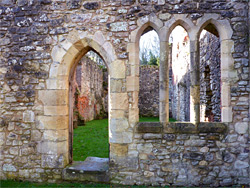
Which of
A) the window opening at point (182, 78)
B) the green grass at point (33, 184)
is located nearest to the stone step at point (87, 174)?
the green grass at point (33, 184)

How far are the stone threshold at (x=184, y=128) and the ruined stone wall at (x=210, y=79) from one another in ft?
6.80

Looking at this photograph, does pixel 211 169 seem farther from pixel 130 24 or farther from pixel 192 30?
pixel 130 24

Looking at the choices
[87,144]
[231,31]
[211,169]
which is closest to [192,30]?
[231,31]

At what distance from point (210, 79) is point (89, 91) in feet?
30.4

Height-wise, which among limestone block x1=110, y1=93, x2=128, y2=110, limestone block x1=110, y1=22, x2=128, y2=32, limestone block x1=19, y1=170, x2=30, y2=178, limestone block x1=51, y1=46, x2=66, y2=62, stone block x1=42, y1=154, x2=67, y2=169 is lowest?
limestone block x1=19, y1=170, x2=30, y2=178

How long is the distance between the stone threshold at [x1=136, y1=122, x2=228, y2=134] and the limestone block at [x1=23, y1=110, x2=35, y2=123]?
2316mm

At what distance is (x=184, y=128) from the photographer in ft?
13.3

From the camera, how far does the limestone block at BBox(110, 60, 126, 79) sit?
418 centimetres

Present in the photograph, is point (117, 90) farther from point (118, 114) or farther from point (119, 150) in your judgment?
point (119, 150)

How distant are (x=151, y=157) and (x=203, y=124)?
123 centimetres

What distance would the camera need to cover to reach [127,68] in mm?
4180

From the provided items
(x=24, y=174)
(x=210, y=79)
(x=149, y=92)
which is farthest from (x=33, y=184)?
(x=149, y=92)

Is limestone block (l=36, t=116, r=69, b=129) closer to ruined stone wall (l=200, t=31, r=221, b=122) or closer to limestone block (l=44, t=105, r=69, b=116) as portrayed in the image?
limestone block (l=44, t=105, r=69, b=116)

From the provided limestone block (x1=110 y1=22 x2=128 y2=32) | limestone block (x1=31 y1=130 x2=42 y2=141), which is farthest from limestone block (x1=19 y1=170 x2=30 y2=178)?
limestone block (x1=110 y1=22 x2=128 y2=32)
